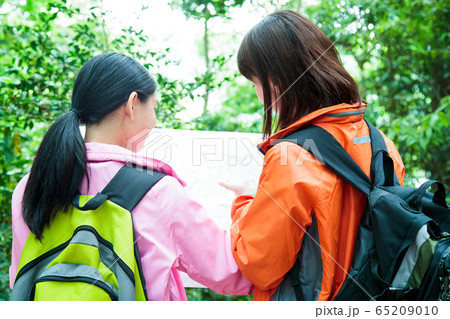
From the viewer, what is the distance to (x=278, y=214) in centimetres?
95

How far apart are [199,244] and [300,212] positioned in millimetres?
284

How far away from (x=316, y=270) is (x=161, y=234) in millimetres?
396

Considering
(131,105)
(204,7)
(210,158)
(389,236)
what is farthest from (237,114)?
(389,236)

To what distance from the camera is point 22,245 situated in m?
1.04

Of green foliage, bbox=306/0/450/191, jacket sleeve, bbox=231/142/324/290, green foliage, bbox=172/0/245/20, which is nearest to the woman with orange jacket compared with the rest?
jacket sleeve, bbox=231/142/324/290

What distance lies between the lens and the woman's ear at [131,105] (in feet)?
3.60

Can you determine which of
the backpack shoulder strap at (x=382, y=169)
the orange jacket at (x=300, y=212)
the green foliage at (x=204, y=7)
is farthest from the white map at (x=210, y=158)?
the green foliage at (x=204, y=7)

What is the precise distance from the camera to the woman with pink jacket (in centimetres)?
97

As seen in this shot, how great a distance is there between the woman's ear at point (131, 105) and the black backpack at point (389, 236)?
432 mm

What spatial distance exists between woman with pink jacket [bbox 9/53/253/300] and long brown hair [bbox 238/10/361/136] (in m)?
0.34

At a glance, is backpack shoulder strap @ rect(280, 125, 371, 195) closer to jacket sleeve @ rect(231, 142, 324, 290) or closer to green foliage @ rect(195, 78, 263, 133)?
jacket sleeve @ rect(231, 142, 324, 290)

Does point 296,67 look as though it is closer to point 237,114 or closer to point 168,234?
point 168,234

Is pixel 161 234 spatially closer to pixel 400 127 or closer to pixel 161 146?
pixel 161 146
